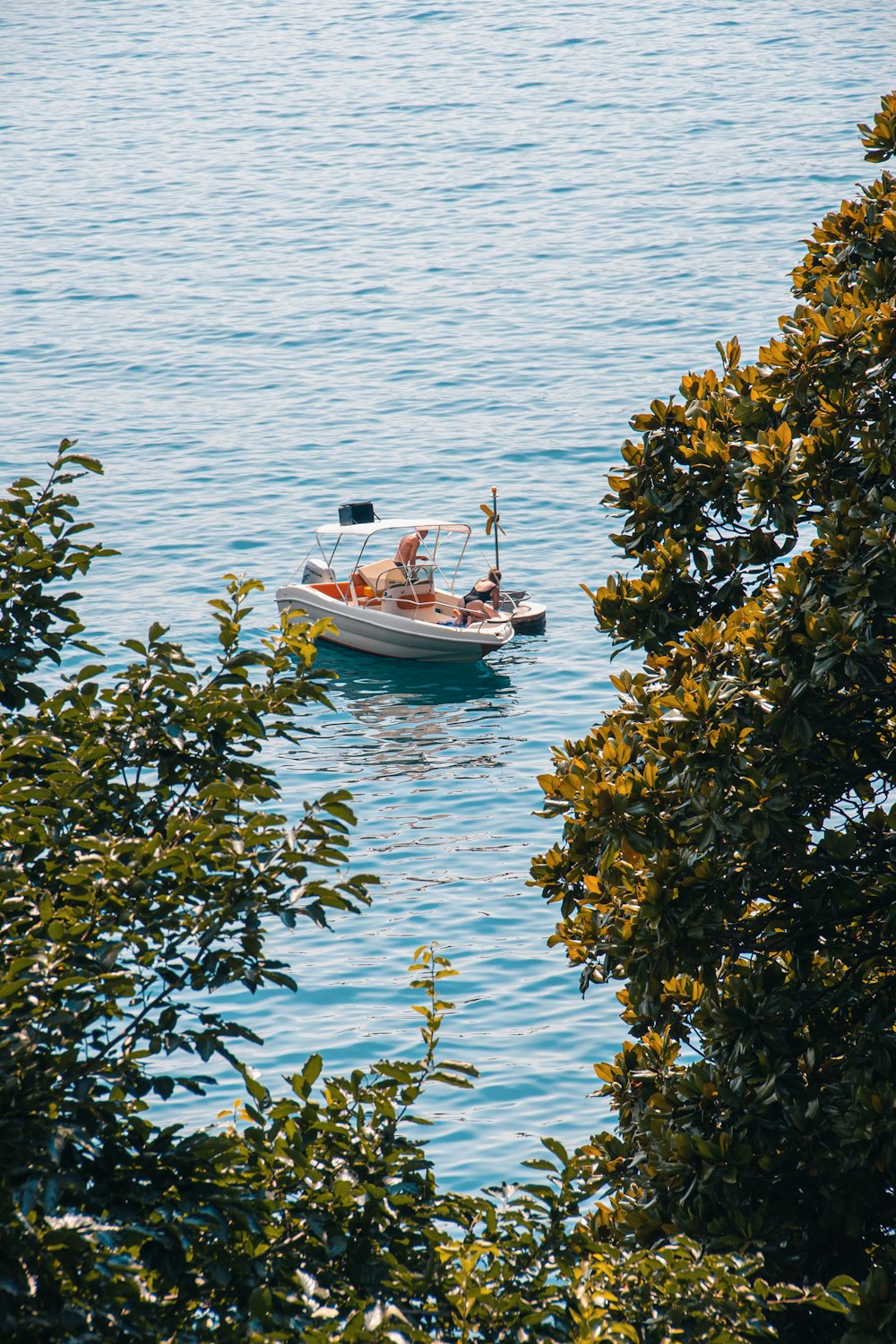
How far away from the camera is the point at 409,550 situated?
3086 centimetres

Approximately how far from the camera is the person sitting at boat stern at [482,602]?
31.1 m

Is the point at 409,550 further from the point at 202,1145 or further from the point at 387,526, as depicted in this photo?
the point at 202,1145

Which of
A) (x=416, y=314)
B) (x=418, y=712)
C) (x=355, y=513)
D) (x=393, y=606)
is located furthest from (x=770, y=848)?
(x=416, y=314)

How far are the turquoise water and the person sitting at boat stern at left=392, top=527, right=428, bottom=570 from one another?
2.06 meters

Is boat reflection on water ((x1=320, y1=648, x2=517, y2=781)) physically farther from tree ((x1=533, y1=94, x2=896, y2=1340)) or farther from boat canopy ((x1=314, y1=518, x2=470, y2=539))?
tree ((x1=533, y1=94, x2=896, y2=1340))

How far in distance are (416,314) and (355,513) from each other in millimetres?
25285

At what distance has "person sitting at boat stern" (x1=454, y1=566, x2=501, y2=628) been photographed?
3111 cm

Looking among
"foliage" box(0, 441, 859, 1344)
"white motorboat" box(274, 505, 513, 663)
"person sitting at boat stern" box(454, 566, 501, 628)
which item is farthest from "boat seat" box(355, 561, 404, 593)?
"foliage" box(0, 441, 859, 1344)

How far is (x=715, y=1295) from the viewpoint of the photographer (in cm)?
590

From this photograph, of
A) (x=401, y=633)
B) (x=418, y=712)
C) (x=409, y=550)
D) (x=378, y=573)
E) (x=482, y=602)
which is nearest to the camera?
(x=418, y=712)

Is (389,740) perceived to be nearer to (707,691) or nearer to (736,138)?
(707,691)

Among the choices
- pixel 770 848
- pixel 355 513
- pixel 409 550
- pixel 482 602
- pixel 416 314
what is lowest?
pixel 482 602

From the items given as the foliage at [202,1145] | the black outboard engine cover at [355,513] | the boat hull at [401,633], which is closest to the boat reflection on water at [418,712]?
the boat hull at [401,633]

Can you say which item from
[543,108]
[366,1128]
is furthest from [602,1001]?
[543,108]
